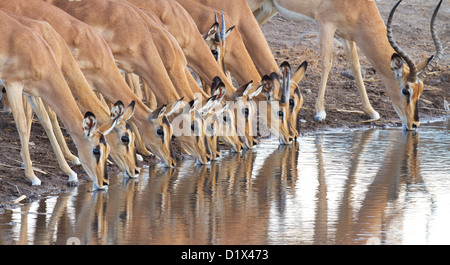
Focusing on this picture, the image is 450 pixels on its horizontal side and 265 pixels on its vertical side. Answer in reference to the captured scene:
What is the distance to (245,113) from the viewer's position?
1160cm

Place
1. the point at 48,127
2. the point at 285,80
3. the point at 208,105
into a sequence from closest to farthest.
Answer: the point at 48,127, the point at 208,105, the point at 285,80

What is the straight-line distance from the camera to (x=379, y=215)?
8.16 metres

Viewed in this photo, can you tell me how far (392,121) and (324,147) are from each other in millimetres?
2362

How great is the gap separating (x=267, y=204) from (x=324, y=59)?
5717mm

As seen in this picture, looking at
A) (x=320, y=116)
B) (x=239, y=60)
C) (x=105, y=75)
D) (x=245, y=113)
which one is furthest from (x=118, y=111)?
(x=320, y=116)

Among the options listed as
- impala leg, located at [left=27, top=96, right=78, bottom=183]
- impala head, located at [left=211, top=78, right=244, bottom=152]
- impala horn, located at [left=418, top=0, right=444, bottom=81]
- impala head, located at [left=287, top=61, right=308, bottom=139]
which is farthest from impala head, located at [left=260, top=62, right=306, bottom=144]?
impala leg, located at [left=27, top=96, right=78, bottom=183]

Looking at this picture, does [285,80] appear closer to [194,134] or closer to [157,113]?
[194,134]

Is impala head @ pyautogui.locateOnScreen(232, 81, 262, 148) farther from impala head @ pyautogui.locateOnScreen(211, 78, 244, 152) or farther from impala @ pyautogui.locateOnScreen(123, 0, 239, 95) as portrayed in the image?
impala @ pyautogui.locateOnScreen(123, 0, 239, 95)

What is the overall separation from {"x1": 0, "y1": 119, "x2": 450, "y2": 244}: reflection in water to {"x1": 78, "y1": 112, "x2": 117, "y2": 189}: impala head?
0.48 ft

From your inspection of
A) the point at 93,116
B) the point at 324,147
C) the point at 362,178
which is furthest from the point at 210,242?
the point at 324,147

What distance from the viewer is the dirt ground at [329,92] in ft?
31.1

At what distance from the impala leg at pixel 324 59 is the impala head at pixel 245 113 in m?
2.07
